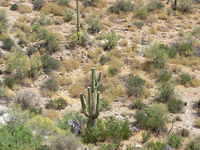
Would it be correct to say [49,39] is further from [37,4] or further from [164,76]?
[164,76]

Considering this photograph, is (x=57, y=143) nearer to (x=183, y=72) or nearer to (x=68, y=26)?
(x=183, y=72)

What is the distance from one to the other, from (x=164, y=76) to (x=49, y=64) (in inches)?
231

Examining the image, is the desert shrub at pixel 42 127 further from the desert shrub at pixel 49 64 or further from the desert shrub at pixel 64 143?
the desert shrub at pixel 49 64

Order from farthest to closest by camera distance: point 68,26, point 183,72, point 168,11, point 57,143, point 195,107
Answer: point 168,11, point 68,26, point 183,72, point 195,107, point 57,143

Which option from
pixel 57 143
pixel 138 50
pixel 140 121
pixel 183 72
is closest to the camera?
pixel 57 143

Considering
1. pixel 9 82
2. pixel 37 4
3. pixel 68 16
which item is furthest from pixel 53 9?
pixel 9 82

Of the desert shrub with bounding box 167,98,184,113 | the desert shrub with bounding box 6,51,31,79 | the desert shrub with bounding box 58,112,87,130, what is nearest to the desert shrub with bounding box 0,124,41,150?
the desert shrub with bounding box 58,112,87,130

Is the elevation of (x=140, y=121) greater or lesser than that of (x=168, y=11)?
lesser

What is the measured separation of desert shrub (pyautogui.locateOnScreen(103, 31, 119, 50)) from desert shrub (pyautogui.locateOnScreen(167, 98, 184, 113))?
6.71 m

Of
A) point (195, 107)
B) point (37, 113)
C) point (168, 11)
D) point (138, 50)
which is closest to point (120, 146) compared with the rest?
point (37, 113)

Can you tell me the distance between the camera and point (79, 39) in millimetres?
23406

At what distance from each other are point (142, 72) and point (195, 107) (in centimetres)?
406

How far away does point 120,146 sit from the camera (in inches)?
577

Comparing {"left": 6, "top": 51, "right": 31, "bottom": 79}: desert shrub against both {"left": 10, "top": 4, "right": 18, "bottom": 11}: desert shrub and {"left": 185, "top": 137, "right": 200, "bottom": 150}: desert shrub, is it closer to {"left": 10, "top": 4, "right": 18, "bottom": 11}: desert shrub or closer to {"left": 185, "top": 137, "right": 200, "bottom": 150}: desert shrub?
{"left": 10, "top": 4, "right": 18, "bottom": 11}: desert shrub
